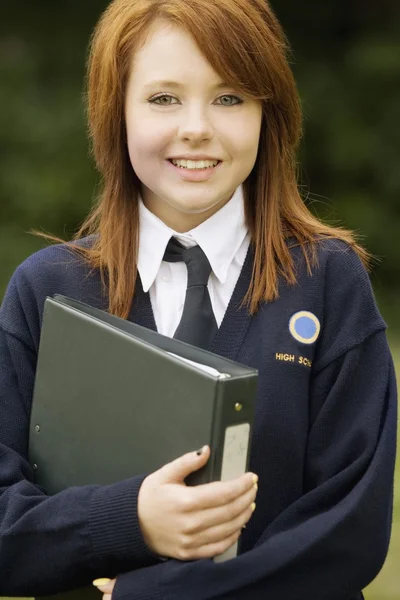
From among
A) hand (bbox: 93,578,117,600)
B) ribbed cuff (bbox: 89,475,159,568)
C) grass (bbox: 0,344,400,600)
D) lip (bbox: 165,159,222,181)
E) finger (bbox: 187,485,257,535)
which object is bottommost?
grass (bbox: 0,344,400,600)

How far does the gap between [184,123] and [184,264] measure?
0.27m

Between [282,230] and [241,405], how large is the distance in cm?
49

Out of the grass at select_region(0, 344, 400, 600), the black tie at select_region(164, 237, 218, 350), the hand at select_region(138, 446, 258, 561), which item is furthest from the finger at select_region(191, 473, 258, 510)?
the grass at select_region(0, 344, 400, 600)

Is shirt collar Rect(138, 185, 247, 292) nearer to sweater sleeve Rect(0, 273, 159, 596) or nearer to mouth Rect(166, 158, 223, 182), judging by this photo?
mouth Rect(166, 158, 223, 182)

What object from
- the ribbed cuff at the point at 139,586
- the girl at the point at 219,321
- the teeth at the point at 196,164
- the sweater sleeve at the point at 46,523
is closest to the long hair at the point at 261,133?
the girl at the point at 219,321

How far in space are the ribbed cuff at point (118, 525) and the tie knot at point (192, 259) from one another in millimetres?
383

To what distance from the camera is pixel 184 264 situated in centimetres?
181

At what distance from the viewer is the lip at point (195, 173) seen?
1.71 meters

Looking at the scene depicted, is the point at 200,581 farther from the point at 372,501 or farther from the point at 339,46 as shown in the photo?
the point at 339,46

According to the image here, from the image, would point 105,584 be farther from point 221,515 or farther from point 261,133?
point 261,133

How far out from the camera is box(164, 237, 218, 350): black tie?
1717 mm

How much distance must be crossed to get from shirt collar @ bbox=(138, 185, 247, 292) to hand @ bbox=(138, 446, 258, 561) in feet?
1.38

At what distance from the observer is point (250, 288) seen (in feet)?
5.75

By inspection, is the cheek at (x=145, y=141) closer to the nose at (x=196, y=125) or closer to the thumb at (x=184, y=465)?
the nose at (x=196, y=125)
